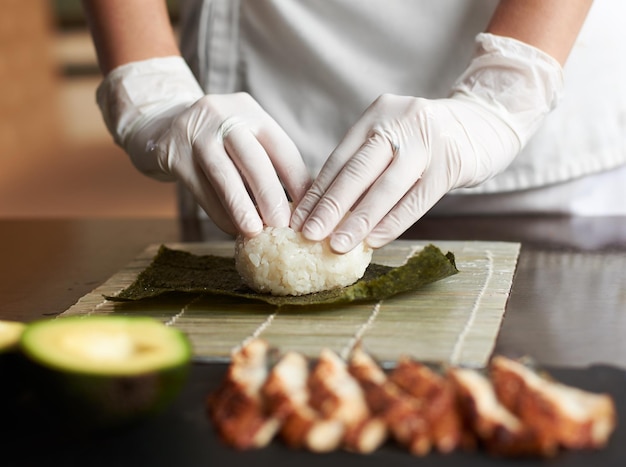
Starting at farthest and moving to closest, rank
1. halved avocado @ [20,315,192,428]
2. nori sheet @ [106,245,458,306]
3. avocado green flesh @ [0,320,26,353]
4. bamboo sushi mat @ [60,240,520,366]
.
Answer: nori sheet @ [106,245,458,306]
bamboo sushi mat @ [60,240,520,366]
avocado green flesh @ [0,320,26,353]
halved avocado @ [20,315,192,428]

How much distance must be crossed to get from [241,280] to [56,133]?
6811 mm

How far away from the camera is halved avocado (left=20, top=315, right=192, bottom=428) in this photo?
1.04m

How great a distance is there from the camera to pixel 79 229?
246cm

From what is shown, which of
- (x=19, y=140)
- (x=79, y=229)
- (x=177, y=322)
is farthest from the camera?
(x=19, y=140)

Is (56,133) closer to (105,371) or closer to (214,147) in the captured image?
(214,147)

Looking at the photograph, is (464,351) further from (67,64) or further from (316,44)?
(67,64)

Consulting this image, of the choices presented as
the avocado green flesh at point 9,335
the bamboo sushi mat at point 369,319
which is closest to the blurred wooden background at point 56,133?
the bamboo sushi mat at point 369,319

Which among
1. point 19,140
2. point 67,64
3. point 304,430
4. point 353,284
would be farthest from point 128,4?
point 67,64

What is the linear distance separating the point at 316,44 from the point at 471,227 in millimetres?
629

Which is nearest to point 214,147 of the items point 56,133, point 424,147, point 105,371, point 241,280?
point 241,280

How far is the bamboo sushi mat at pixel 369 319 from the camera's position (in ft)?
4.55

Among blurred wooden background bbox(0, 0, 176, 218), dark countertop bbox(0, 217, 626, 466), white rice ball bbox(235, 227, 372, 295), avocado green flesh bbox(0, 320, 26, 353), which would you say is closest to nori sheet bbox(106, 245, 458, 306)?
white rice ball bbox(235, 227, 372, 295)

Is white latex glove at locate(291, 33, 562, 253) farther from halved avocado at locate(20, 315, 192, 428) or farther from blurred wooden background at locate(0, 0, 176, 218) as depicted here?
blurred wooden background at locate(0, 0, 176, 218)

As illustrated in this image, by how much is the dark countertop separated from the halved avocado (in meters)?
0.05
